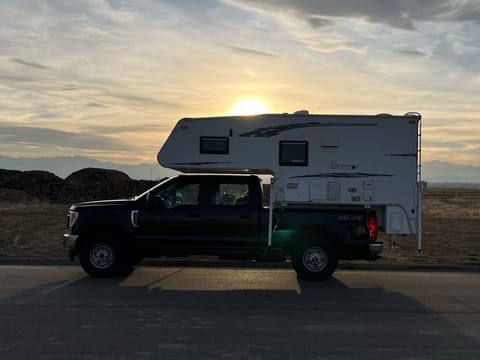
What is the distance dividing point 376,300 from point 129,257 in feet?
14.9

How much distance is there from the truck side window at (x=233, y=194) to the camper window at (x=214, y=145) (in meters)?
0.65

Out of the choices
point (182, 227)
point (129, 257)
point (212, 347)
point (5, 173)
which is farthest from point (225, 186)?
point (5, 173)

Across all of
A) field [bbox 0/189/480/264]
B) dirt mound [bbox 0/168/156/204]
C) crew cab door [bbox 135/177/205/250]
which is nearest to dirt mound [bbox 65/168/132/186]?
dirt mound [bbox 0/168/156/204]

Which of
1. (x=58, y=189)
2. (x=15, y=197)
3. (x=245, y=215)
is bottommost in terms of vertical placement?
(x=245, y=215)

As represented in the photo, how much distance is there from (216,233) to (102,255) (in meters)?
2.12

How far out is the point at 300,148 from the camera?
10.2 metres

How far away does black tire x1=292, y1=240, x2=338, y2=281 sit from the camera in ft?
32.8

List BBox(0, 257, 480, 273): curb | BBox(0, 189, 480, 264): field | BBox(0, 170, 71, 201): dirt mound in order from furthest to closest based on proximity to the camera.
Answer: BBox(0, 170, 71, 201): dirt mound
BBox(0, 189, 480, 264): field
BBox(0, 257, 480, 273): curb

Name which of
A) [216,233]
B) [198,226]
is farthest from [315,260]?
[198,226]

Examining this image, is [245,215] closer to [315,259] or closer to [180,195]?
[180,195]

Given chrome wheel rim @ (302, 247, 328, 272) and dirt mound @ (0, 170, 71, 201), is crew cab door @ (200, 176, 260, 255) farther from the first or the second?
dirt mound @ (0, 170, 71, 201)

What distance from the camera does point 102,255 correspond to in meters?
10.0

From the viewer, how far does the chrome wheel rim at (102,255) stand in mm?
10008

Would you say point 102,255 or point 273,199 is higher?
point 273,199
